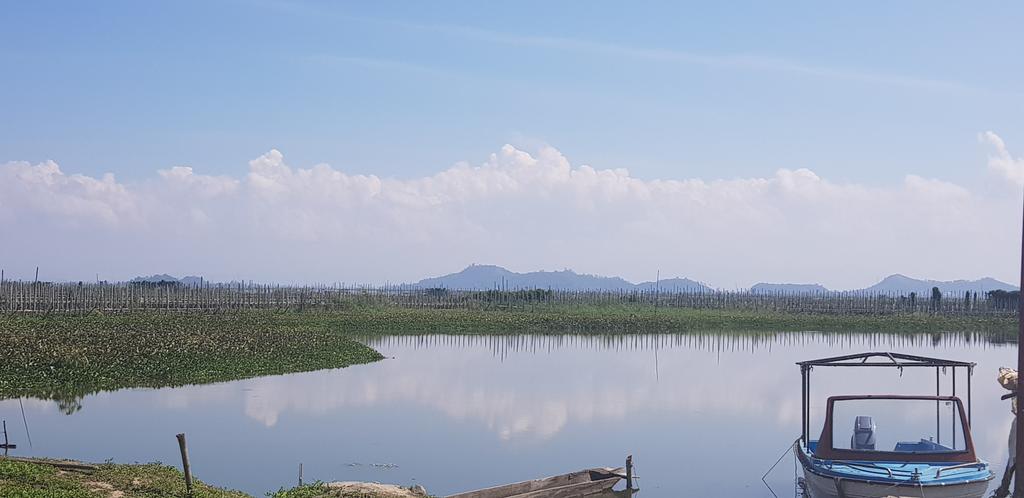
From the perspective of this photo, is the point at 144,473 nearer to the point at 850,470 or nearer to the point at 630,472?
the point at 630,472

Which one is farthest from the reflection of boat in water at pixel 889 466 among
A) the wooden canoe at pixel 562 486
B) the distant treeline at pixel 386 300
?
the distant treeline at pixel 386 300

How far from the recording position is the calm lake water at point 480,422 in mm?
18312

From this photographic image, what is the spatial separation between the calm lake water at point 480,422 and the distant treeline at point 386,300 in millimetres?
22969

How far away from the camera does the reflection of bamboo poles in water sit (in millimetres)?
47031

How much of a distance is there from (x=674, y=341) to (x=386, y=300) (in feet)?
79.8

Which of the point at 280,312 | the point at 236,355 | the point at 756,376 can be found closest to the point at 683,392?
the point at 756,376

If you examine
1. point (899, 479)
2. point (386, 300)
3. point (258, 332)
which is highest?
point (386, 300)

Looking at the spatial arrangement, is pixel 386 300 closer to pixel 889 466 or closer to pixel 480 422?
pixel 480 422

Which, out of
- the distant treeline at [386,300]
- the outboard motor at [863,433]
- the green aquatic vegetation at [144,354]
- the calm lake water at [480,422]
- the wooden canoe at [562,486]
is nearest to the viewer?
the wooden canoe at [562,486]

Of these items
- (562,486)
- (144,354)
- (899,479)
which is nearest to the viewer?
(899,479)

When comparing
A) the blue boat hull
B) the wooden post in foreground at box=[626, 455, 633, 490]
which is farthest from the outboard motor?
the wooden post in foreground at box=[626, 455, 633, 490]

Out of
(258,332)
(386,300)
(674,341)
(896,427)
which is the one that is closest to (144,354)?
(258,332)

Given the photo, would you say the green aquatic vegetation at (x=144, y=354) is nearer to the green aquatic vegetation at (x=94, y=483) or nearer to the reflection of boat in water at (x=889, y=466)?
the green aquatic vegetation at (x=94, y=483)

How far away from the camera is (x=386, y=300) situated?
69375mm
